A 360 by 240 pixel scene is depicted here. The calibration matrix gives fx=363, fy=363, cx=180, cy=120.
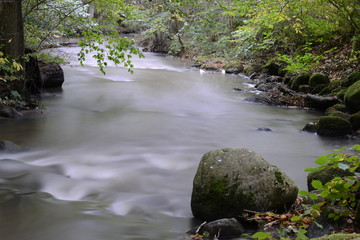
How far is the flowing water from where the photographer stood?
4066 millimetres

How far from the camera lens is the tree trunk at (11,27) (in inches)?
332

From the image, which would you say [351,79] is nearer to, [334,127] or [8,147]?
[334,127]

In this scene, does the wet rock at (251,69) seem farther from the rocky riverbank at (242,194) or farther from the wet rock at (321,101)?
the rocky riverbank at (242,194)

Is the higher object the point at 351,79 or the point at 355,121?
the point at 351,79

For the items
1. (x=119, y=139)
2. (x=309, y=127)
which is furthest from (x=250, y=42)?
(x=119, y=139)

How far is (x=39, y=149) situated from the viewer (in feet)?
22.0

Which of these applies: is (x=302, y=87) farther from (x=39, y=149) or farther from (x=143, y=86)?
(x=39, y=149)

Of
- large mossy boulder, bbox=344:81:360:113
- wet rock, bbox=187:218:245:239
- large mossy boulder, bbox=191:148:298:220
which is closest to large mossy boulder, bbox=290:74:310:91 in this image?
large mossy boulder, bbox=344:81:360:113

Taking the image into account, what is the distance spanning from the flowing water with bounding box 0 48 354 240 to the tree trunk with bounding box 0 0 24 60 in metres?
1.60

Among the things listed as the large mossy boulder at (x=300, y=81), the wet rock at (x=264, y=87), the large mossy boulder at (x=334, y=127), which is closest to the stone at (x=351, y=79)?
the large mossy boulder at (x=300, y=81)

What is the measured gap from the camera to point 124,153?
6.76 metres

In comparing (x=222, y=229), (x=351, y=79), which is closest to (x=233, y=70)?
(x=351, y=79)

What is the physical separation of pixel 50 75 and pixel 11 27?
4.14m

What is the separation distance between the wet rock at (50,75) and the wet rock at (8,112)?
338 cm
